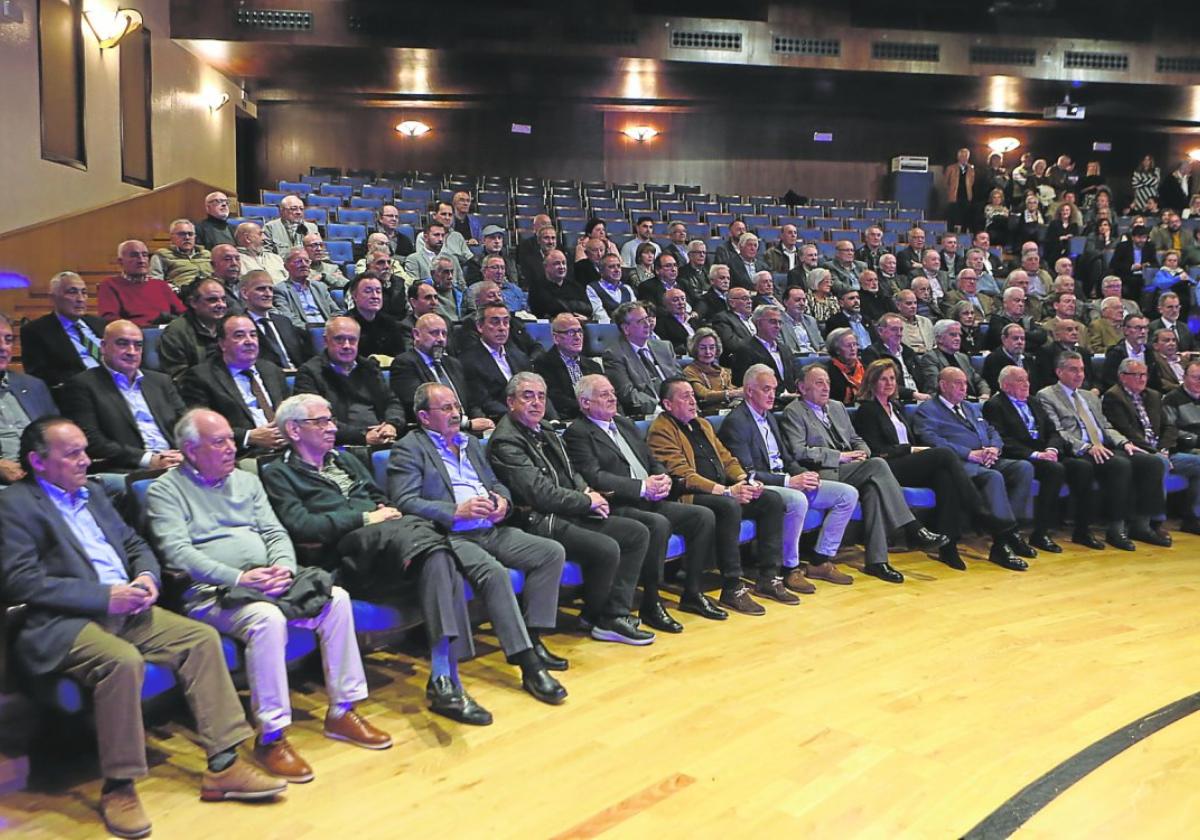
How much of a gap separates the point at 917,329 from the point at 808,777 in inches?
136

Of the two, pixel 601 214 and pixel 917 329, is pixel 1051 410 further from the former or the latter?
pixel 601 214

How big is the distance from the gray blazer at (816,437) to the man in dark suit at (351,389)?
132cm

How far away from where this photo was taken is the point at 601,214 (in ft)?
23.9

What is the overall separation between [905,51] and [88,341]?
24.0 feet

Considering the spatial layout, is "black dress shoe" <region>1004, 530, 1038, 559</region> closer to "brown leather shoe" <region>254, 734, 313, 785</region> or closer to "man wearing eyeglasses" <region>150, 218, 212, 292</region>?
"brown leather shoe" <region>254, 734, 313, 785</region>

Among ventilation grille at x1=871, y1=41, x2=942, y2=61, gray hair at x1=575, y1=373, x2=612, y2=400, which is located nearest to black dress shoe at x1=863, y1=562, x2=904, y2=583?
gray hair at x1=575, y1=373, x2=612, y2=400

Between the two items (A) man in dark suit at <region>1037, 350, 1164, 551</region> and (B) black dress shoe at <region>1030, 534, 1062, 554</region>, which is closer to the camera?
(B) black dress shoe at <region>1030, 534, 1062, 554</region>

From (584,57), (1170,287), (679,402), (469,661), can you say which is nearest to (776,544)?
(679,402)

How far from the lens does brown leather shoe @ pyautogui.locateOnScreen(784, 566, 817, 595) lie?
321cm

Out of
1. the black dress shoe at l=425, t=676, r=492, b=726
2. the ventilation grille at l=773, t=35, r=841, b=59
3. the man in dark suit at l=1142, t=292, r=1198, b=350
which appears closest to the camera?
the black dress shoe at l=425, t=676, r=492, b=726

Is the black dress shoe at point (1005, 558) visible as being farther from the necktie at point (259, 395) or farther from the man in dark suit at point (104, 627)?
the man in dark suit at point (104, 627)

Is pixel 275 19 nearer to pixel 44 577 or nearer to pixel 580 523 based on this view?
pixel 580 523

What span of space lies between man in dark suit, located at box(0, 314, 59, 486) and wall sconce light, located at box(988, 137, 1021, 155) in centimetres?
936

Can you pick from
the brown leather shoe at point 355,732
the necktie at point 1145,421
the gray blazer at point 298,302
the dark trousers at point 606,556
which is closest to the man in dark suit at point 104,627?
the brown leather shoe at point 355,732
